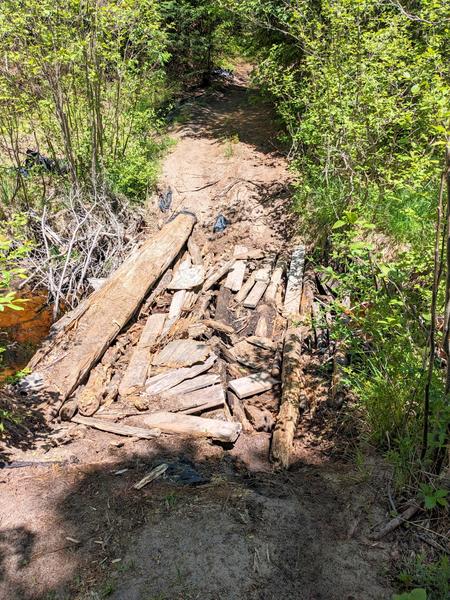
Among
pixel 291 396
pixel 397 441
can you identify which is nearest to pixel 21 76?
pixel 291 396

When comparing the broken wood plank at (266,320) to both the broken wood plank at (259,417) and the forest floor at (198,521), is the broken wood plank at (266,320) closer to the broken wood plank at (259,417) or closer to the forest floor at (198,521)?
the forest floor at (198,521)

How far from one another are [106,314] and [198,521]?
382 cm

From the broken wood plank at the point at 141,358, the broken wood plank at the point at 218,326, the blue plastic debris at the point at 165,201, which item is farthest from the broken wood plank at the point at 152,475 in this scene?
the blue plastic debris at the point at 165,201

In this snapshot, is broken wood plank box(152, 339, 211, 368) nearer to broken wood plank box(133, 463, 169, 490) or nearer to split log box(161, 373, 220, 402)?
split log box(161, 373, 220, 402)

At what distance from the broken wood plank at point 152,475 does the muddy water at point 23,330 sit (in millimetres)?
2933

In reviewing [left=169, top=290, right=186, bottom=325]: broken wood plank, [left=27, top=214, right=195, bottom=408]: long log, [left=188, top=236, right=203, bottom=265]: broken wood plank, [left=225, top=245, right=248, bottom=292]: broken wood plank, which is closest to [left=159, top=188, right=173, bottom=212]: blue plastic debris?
[left=27, top=214, right=195, bottom=408]: long log

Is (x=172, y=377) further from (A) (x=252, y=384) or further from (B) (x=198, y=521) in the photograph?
(B) (x=198, y=521)

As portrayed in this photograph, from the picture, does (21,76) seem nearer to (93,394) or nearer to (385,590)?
(93,394)

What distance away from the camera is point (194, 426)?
477cm

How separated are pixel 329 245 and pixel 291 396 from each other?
127 inches

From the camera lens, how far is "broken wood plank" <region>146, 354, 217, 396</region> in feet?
18.0

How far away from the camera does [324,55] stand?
7.40 metres

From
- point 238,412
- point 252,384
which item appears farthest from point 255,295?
point 238,412

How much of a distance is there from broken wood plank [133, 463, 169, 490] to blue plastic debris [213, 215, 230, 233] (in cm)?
601
